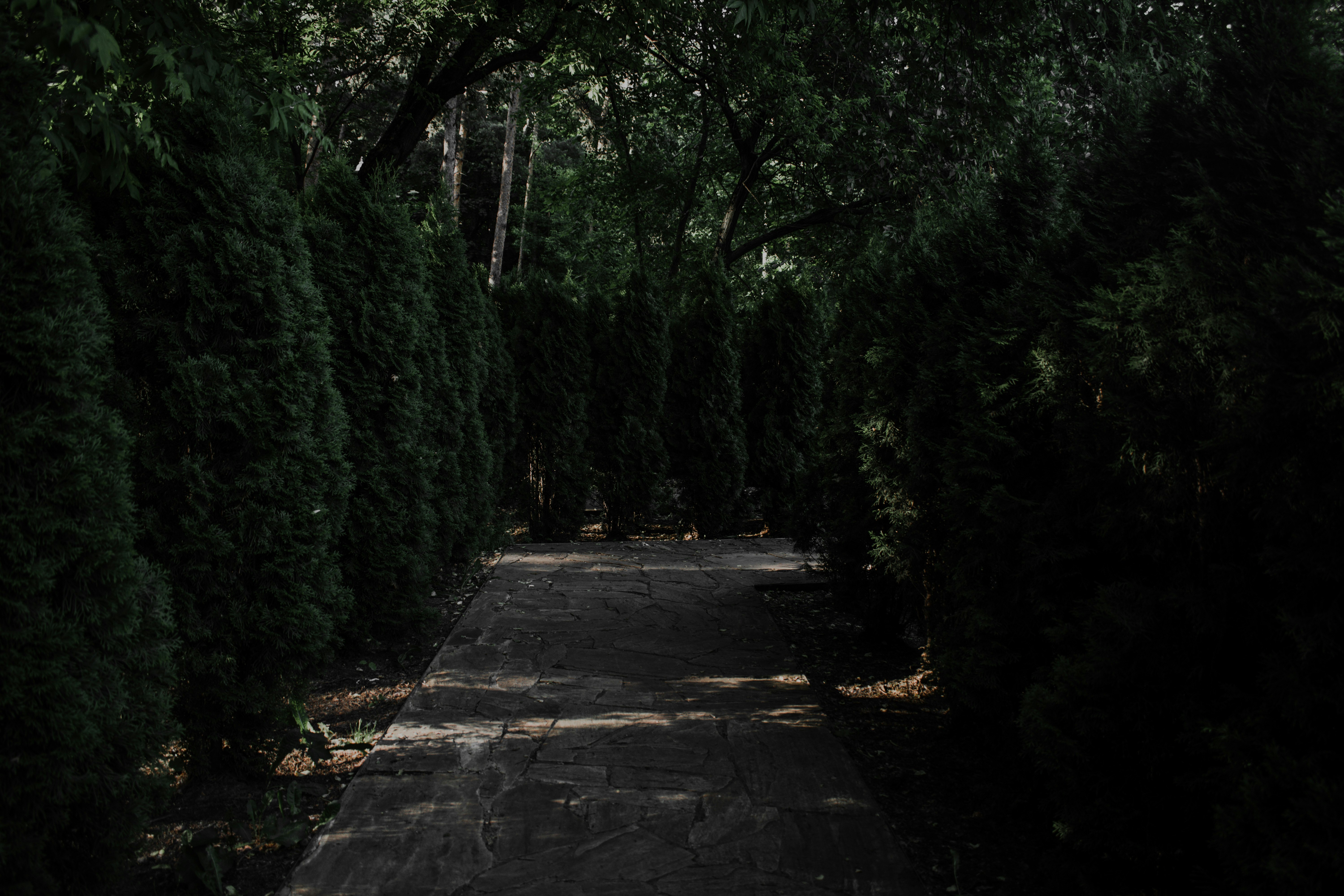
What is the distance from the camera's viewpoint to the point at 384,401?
5.18m

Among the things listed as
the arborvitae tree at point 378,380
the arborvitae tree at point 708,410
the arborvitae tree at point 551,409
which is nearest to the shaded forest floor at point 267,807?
the arborvitae tree at point 378,380

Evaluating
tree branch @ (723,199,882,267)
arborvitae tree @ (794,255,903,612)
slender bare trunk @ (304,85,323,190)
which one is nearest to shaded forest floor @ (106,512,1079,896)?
arborvitae tree @ (794,255,903,612)

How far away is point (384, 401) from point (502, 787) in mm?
2679

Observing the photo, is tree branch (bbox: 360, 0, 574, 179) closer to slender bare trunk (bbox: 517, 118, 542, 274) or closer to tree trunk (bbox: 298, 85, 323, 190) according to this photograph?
tree trunk (bbox: 298, 85, 323, 190)

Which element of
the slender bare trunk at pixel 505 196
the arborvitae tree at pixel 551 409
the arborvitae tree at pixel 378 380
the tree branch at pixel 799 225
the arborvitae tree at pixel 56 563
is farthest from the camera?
the slender bare trunk at pixel 505 196

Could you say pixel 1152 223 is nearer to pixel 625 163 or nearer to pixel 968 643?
pixel 968 643

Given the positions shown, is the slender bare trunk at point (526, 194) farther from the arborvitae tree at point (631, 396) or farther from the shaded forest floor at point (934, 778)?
the shaded forest floor at point (934, 778)

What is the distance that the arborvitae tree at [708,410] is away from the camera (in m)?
9.71

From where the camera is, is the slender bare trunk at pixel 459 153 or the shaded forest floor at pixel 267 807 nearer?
the shaded forest floor at pixel 267 807

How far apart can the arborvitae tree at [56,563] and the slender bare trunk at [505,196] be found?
22.6 m

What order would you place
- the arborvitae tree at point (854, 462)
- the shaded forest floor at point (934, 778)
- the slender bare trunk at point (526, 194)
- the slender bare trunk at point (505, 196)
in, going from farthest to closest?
the slender bare trunk at point (526, 194)
the slender bare trunk at point (505, 196)
the arborvitae tree at point (854, 462)
the shaded forest floor at point (934, 778)

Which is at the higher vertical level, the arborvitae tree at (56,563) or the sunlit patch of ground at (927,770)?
the arborvitae tree at (56,563)

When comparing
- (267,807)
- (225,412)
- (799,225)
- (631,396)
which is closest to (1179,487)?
(225,412)

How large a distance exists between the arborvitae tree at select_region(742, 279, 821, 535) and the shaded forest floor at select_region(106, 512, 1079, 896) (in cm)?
455
